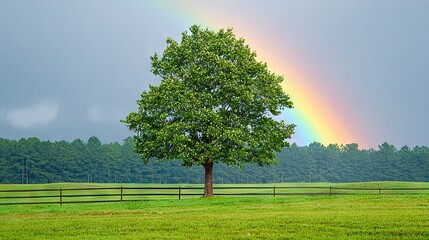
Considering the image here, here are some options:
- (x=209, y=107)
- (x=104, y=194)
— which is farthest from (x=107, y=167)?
(x=209, y=107)

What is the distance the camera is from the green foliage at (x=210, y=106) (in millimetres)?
47938

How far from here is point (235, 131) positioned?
47.6m


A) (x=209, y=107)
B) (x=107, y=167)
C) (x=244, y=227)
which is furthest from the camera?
(x=107, y=167)

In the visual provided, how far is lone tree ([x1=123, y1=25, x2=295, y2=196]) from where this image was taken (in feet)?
157

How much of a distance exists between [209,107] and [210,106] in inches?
4.9

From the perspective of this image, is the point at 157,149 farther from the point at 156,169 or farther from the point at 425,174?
the point at 425,174

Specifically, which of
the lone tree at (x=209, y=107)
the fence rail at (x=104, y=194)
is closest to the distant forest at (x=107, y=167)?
the fence rail at (x=104, y=194)

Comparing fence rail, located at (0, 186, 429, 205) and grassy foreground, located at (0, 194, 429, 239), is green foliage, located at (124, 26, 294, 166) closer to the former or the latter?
fence rail, located at (0, 186, 429, 205)

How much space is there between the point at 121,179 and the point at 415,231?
154m

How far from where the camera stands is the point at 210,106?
161 feet

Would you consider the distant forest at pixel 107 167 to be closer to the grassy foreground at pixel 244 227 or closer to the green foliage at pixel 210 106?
the green foliage at pixel 210 106

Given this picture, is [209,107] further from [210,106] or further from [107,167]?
[107,167]

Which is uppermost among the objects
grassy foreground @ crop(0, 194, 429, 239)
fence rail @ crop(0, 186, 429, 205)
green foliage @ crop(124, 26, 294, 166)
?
green foliage @ crop(124, 26, 294, 166)

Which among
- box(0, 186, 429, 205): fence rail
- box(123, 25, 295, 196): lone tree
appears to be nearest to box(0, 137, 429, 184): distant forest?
box(0, 186, 429, 205): fence rail
